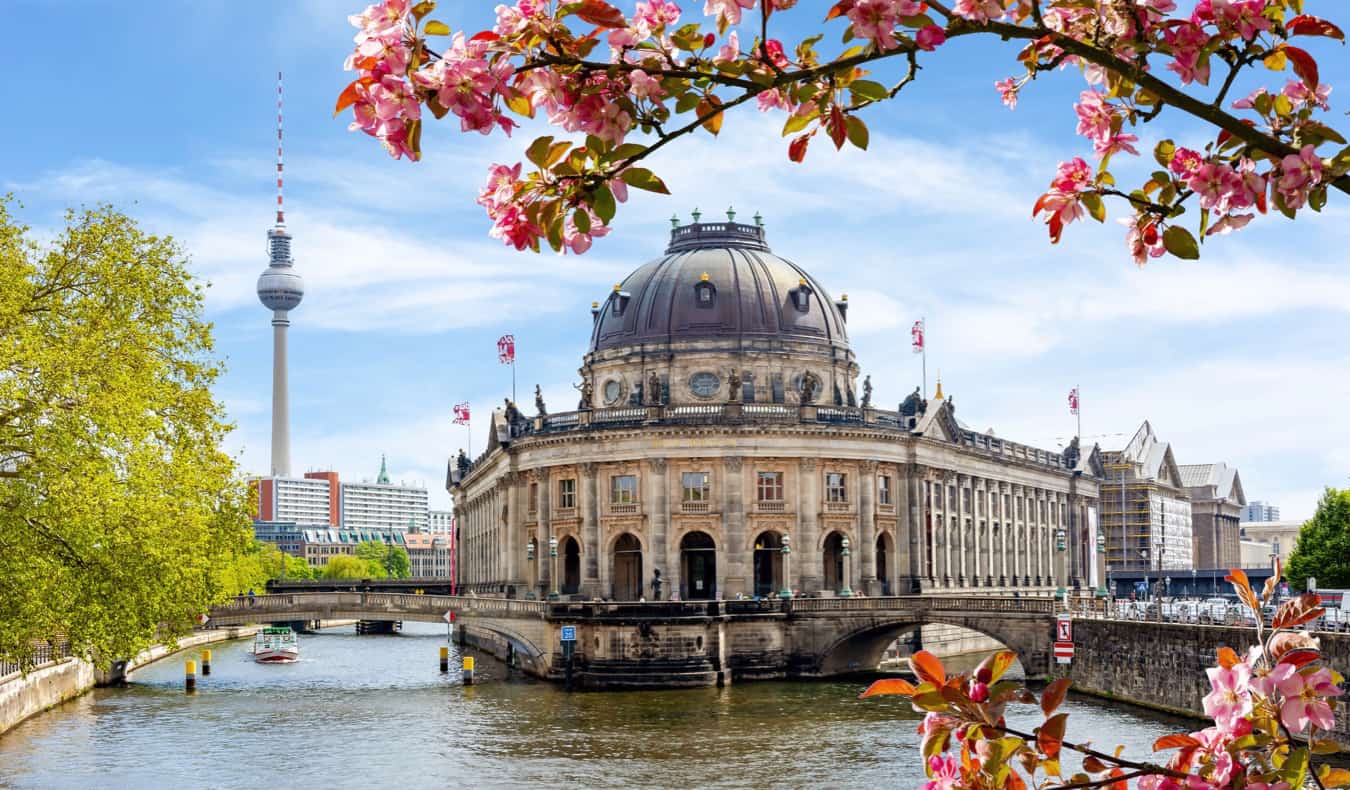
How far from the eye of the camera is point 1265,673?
6918 millimetres

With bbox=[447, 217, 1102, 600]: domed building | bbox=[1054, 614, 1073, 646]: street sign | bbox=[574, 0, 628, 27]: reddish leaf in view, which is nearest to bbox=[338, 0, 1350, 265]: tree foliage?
bbox=[574, 0, 628, 27]: reddish leaf

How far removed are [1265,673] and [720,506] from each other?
83993 millimetres

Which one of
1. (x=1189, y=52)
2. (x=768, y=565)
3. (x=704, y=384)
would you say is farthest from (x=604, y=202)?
(x=704, y=384)

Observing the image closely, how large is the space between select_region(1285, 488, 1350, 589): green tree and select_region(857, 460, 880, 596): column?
35288mm

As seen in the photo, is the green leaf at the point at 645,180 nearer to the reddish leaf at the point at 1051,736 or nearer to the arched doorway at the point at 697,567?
the reddish leaf at the point at 1051,736

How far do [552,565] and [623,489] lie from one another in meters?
7.86

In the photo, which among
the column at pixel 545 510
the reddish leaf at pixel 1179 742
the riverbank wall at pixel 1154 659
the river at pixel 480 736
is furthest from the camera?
the column at pixel 545 510

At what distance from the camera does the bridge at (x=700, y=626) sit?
73.3 m

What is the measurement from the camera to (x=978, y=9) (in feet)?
21.3

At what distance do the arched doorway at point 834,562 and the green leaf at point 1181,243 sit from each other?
289ft

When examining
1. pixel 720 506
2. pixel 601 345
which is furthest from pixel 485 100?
pixel 601 345

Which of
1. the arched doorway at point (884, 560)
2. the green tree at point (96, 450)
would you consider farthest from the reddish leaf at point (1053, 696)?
the arched doorway at point (884, 560)

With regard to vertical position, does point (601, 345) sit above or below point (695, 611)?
above

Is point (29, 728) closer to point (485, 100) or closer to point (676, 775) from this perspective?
point (676, 775)
